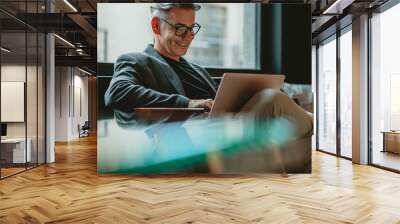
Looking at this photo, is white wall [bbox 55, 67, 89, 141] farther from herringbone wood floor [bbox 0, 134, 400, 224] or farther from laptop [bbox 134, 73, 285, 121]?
laptop [bbox 134, 73, 285, 121]

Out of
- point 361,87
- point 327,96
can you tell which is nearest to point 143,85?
point 361,87

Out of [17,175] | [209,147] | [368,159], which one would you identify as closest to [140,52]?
[209,147]

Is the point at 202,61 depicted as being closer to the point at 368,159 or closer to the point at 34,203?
the point at 34,203

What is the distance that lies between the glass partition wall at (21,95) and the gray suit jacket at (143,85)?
2.01 metres

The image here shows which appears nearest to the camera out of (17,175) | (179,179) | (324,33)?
(179,179)

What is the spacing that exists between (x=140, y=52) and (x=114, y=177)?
7.65 ft

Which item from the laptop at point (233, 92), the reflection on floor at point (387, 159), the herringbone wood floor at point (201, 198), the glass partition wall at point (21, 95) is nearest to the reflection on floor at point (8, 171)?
the glass partition wall at point (21, 95)

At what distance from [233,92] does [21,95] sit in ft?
14.4

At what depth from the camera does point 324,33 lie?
10.1 meters

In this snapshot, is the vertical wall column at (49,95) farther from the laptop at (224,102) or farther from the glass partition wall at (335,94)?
the glass partition wall at (335,94)

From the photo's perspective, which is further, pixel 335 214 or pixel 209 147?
pixel 209 147

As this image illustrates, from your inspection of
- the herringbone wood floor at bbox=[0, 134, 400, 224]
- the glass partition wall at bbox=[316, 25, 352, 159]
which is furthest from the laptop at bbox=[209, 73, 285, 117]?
the glass partition wall at bbox=[316, 25, 352, 159]

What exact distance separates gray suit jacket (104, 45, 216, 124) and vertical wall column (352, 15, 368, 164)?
12.3 ft

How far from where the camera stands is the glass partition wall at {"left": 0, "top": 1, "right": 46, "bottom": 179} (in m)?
7.08
